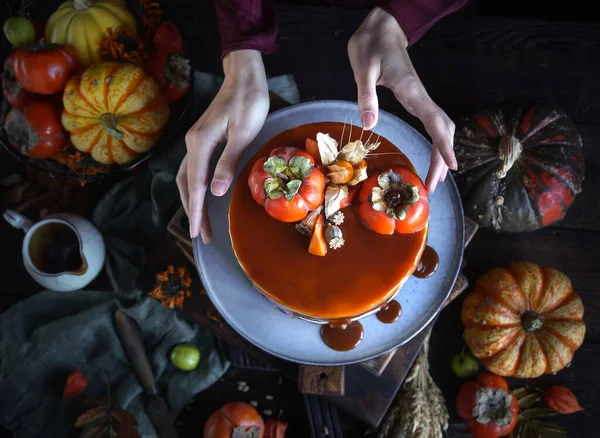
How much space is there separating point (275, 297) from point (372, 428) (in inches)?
34.3

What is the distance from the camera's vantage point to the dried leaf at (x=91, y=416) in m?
1.75

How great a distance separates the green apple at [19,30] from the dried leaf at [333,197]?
1.30 meters

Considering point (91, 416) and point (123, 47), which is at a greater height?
point (123, 47)

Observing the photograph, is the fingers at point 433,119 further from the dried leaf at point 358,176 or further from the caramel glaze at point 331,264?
the dried leaf at point 358,176

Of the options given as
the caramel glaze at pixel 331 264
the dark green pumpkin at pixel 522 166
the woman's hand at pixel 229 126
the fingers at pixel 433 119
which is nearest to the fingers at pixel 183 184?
the woman's hand at pixel 229 126

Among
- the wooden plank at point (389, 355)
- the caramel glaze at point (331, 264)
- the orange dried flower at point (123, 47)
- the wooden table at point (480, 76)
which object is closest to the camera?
the caramel glaze at point (331, 264)

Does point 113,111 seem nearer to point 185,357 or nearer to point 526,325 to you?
point 185,357

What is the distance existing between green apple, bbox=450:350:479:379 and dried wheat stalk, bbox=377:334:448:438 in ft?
0.35

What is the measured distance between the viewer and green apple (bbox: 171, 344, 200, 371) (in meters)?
1.81

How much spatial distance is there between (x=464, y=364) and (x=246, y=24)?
1.40m

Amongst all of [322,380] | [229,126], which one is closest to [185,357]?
[322,380]

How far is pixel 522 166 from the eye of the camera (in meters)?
1.75

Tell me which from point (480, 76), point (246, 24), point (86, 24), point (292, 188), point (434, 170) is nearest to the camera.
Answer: point (292, 188)

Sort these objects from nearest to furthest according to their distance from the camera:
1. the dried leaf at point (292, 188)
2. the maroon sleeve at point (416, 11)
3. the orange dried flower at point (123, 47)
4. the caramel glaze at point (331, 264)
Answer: the dried leaf at point (292, 188) → the caramel glaze at point (331, 264) → the maroon sleeve at point (416, 11) → the orange dried flower at point (123, 47)
